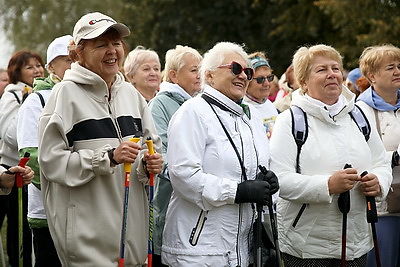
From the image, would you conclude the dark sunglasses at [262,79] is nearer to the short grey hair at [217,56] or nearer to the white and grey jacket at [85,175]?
the short grey hair at [217,56]

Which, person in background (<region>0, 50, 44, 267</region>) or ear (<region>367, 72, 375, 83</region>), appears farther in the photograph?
person in background (<region>0, 50, 44, 267</region>)

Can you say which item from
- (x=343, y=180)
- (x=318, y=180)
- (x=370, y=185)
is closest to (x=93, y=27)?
(x=318, y=180)

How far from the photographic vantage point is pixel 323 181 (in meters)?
5.69

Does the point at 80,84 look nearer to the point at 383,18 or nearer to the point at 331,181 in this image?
the point at 331,181

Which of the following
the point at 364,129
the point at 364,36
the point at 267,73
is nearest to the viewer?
the point at 364,129

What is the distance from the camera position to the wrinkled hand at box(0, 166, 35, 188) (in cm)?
566

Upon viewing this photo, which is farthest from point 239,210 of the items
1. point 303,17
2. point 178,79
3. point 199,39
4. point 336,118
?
point 199,39

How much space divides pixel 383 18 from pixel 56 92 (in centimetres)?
1356

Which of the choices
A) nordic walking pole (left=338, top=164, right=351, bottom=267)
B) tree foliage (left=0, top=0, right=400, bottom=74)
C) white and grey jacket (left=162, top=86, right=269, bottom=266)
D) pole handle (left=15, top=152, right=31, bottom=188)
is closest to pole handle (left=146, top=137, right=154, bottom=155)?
white and grey jacket (left=162, top=86, right=269, bottom=266)

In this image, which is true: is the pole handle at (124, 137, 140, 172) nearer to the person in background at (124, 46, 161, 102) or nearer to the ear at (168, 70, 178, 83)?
the ear at (168, 70, 178, 83)

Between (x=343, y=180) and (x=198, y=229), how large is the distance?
1.19 metres

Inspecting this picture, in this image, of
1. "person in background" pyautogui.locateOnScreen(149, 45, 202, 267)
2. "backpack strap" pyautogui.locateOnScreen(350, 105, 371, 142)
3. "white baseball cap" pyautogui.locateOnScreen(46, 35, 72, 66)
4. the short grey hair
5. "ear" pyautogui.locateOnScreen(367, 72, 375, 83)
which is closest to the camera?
the short grey hair

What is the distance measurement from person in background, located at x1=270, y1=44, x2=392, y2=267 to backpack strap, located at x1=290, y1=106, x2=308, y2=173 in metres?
0.02

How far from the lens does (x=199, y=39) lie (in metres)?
24.9
